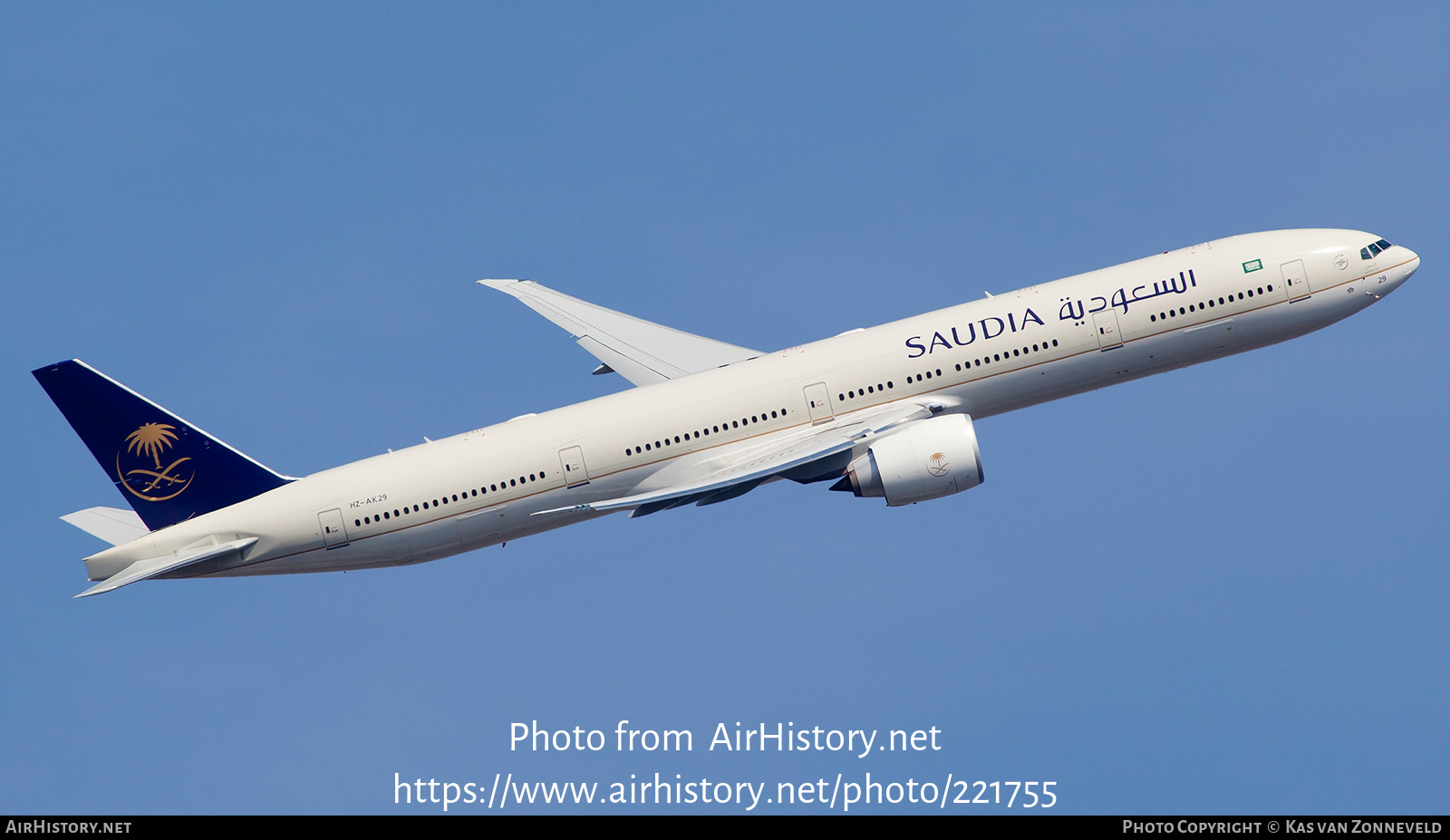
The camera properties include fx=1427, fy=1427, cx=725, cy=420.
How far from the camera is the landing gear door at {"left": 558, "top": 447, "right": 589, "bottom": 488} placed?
182 feet

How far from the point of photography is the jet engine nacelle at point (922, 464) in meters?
53.5

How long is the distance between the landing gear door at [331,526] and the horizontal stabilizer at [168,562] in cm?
264

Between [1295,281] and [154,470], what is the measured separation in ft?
150

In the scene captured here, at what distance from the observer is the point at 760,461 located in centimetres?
5416

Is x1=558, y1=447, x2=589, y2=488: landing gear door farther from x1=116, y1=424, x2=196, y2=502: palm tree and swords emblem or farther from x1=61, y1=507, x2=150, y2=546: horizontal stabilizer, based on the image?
x1=61, y1=507, x2=150, y2=546: horizontal stabilizer

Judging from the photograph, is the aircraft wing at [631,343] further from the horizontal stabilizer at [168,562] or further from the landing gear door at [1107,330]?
the horizontal stabilizer at [168,562]

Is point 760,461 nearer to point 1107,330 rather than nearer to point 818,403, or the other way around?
point 818,403

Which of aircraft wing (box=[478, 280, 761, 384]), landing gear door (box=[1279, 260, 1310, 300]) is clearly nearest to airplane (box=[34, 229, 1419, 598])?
landing gear door (box=[1279, 260, 1310, 300])

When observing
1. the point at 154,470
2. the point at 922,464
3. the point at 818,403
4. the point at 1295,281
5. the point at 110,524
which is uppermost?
the point at 1295,281

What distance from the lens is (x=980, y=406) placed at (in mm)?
56469

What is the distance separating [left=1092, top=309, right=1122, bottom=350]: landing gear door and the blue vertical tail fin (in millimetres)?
32756

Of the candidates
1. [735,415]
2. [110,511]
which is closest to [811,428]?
[735,415]

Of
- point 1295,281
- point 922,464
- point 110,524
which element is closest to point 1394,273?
point 1295,281

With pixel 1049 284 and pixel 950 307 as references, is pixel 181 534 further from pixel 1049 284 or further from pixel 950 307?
pixel 1049 284
